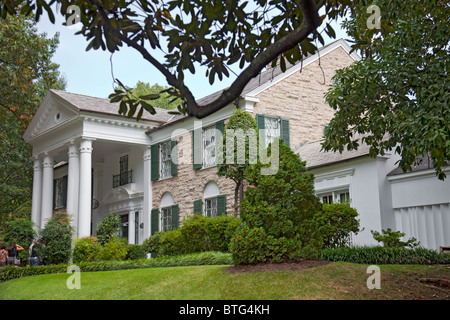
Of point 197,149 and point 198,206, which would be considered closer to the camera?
point 198,206

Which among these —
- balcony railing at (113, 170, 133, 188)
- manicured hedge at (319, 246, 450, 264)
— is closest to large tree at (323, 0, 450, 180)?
manicured hedge at (319, 246, 450, 264)

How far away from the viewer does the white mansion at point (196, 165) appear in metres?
14.8

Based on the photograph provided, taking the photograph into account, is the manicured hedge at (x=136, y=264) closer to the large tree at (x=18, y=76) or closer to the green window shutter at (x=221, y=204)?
the green window shutter at (x=221, y=204)

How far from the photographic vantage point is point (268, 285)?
801 cm

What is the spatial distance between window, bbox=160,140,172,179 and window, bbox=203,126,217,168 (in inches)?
96.9

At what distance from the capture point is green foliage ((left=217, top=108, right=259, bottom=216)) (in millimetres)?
16516

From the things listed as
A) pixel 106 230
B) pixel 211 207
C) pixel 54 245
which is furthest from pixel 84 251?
pixel 211 207

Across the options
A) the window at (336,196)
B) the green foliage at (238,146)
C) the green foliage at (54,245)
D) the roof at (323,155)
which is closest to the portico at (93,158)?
the green foliage at (54,245)

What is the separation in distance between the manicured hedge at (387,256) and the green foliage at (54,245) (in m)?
11.1

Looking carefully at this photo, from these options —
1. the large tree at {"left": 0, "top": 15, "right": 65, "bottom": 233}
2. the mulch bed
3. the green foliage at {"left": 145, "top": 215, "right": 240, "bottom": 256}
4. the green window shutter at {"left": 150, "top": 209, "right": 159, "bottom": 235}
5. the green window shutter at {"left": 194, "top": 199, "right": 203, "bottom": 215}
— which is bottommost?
the mulch bed

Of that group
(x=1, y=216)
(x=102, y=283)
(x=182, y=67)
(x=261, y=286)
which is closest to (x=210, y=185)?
(x=102, y=283)

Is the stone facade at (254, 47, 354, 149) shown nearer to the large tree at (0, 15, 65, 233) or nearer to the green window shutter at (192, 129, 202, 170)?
the green window shutter at (192, 129, 202, 170)

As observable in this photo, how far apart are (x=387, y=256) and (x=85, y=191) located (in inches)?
589

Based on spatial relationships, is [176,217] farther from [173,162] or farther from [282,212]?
[282,212]
